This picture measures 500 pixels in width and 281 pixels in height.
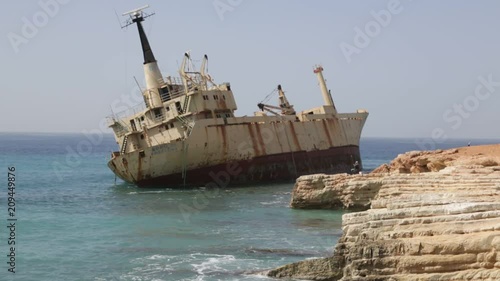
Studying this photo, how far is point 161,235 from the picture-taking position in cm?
2291

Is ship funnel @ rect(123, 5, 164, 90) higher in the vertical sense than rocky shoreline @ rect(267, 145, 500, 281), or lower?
higher

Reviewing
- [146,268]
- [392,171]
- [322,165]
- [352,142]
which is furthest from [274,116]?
[146,268]

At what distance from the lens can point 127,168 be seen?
39250 millimetres

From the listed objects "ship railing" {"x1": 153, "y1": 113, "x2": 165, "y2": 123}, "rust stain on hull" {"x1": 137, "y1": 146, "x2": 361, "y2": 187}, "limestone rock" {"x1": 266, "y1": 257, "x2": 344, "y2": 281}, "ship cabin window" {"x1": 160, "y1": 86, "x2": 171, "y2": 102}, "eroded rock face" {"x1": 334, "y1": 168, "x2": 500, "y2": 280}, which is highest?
"ship cabin window" {"x1": 160, "y1": 86, "x2": 171, "y2": 102}

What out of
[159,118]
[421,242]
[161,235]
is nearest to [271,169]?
[159,118]

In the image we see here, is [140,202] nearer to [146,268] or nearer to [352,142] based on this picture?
[146,268]

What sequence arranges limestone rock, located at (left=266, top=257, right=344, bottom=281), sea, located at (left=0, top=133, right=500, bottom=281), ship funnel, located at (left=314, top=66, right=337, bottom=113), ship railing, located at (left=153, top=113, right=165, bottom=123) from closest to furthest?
limestone rock, located at (left=266, top=257, right=344, bottom=281)
sea, located at (left=0, top=133, right=500, bottom=281)
ship railing, located at (left=153, top=113, right=165, bottom=123)
ship funnel, located at (left=314, top=66, right=337, bottom=113)

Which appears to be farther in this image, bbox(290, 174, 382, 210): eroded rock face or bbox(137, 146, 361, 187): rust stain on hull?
bbox(137, 146, 361, 187): rust stain on hull

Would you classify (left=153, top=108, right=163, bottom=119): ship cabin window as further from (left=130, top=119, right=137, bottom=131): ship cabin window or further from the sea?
the sea

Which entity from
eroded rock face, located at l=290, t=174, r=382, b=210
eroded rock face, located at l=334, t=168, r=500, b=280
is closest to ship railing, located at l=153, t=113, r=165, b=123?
eroded rock face, located at l=290, t=174, r=382, b=210

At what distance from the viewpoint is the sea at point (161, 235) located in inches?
686

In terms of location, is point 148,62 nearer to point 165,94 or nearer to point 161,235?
point 165,94

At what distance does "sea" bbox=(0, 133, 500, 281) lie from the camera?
17422 millimetres

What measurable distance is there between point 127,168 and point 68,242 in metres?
17.3
